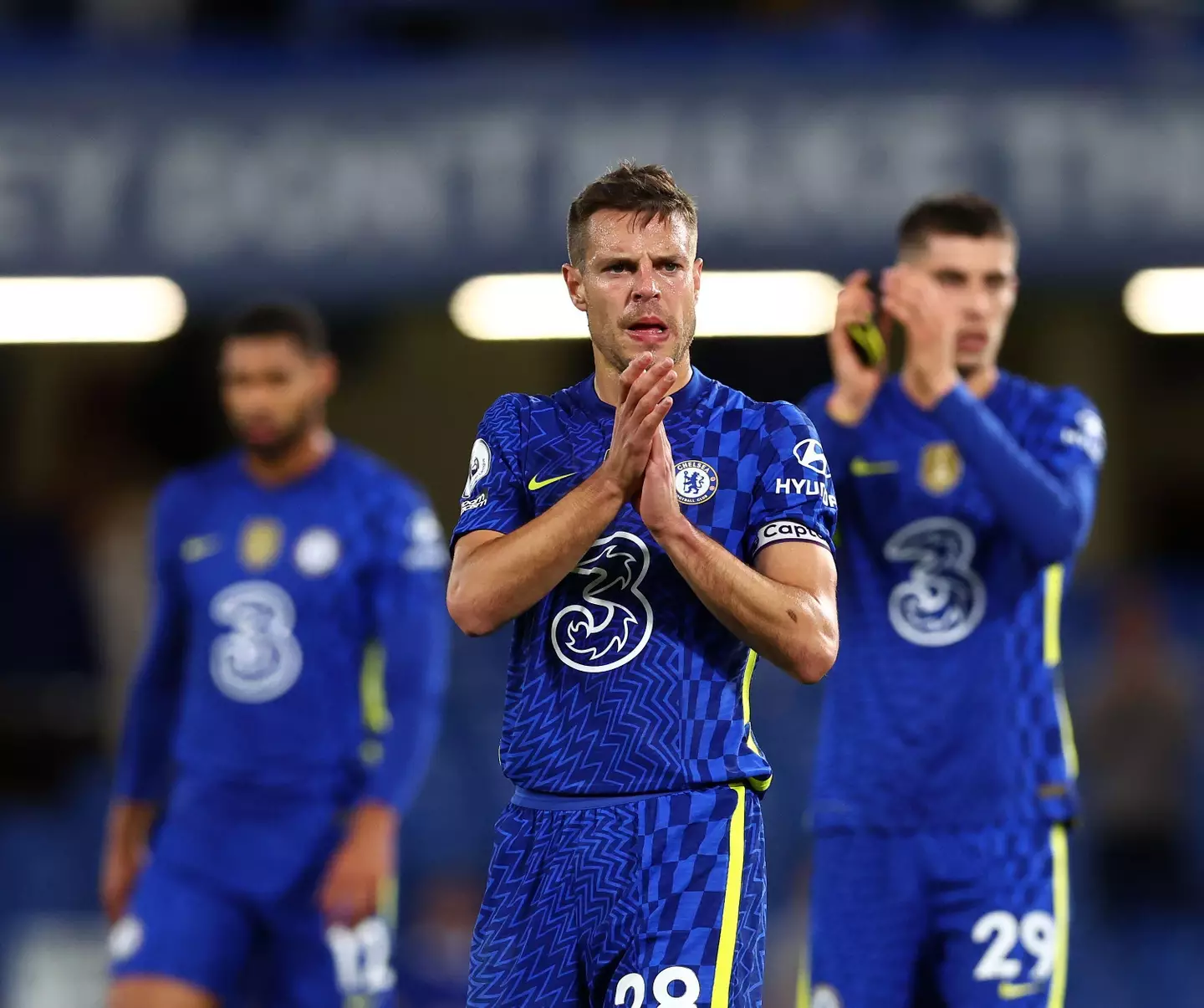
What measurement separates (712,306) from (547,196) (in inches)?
58.3

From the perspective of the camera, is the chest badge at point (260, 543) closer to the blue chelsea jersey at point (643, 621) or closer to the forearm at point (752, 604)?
the blue chelsea jersey at point (643, 621)

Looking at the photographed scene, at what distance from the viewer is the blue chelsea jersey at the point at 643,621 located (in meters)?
3.73

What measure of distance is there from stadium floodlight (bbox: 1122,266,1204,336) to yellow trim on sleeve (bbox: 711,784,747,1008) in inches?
356

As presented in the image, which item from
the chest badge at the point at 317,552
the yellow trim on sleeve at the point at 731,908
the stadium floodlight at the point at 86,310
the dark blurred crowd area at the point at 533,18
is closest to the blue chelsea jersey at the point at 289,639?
A: the chest badge at the point at 317,552

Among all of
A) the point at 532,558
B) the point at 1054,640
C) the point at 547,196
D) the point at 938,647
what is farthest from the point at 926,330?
the point at 547,196

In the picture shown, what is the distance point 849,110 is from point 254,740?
6314mm

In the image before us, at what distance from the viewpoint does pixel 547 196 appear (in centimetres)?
1151

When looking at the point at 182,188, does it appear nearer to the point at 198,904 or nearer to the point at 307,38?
the point at 307,38

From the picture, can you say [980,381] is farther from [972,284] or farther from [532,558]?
[532,558]

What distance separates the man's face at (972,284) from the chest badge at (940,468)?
26 centimetres

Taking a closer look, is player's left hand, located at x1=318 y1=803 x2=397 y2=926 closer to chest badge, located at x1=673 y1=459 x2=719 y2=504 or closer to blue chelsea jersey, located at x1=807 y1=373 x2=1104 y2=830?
blue chelsea jersey, located at x1=807 y1=373 x2=1104 y2=830

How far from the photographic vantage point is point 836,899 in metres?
5.20

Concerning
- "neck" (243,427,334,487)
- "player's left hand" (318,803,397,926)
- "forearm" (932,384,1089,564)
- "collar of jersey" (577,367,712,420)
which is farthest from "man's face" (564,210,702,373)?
"neck" (243,427,334,487)

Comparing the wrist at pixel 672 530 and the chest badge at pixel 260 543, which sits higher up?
the chest badge at pixel 260 543
